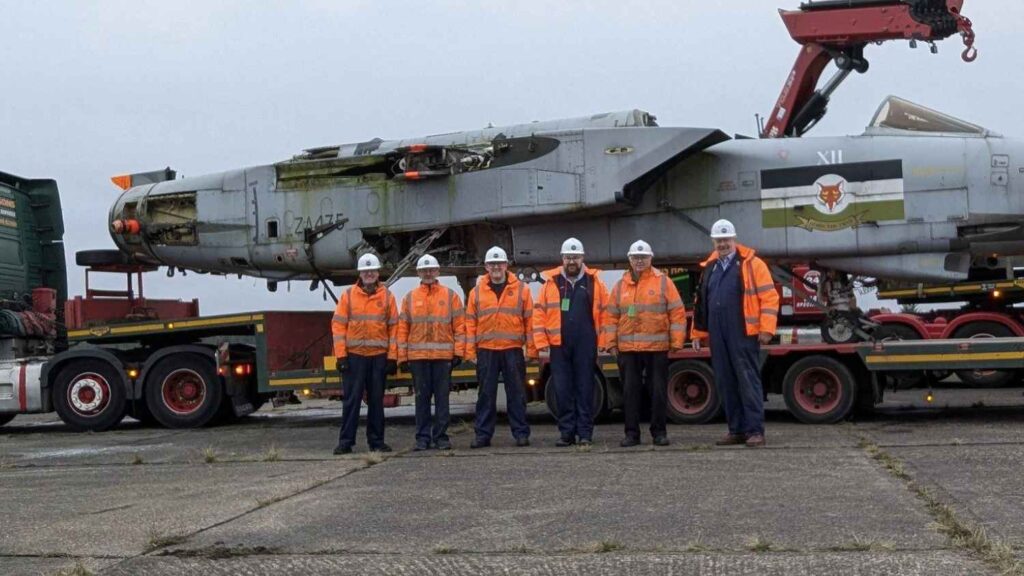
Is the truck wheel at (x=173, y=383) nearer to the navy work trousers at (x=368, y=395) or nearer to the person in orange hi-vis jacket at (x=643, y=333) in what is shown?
the navy work trousers at (x=368, y=395)

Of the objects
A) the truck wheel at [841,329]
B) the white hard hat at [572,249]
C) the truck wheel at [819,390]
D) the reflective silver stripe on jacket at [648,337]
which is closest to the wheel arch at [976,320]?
the truck wheel at [841,329]

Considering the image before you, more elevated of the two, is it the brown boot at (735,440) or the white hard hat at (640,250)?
the white hard hat at (640,250)

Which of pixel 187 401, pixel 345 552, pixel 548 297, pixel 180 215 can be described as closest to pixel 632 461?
pixel 548 297

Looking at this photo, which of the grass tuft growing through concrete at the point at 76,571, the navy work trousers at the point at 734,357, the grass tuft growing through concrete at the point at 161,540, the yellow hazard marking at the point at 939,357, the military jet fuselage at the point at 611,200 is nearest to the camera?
the grass tuft growing through concrete at the point at 76,571

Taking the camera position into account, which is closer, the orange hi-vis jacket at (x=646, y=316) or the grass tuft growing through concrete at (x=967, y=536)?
the grass tuft growing through concrete at (x=967, y=536)

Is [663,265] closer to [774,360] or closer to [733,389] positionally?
[774,360]

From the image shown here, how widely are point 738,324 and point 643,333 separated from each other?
2.79 ft

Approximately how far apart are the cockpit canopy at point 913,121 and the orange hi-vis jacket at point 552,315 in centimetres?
452

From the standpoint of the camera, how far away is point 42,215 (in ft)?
55.2

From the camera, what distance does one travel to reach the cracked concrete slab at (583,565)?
4949 millimetres

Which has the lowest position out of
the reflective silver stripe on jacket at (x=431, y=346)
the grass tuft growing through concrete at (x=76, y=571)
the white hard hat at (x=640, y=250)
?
the grass tuft growing through concrete at (x=76, y=571)

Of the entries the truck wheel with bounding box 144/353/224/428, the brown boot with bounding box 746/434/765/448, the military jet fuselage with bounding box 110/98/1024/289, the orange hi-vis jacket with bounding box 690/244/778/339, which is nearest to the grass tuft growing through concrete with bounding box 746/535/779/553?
the brown boot with bounding box 746/434/765/448

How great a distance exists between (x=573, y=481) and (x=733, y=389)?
109 inches

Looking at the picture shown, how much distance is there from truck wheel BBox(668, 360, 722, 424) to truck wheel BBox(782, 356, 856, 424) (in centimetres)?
80
